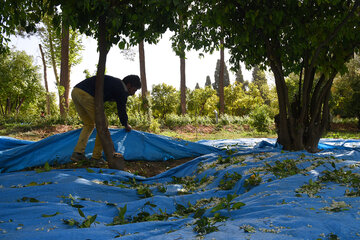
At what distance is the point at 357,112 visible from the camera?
723 inches

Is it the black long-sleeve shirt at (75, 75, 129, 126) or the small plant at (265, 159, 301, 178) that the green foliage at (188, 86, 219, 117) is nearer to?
the black long-sleeve shirt at (75, 75, 129, 126)

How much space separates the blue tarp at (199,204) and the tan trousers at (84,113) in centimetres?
97

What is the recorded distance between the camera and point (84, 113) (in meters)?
4.80

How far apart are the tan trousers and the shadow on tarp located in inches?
17.8

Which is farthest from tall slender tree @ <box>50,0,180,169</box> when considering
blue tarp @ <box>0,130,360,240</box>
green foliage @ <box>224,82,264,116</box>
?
green foliage @ <box>224,82,264,116</box>

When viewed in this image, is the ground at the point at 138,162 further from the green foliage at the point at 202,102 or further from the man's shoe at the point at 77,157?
the green foliage at the point at 202,102

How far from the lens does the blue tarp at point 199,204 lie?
1665 mm

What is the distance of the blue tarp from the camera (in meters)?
1.67

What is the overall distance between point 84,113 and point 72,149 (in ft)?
2.79

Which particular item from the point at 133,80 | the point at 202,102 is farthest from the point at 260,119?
the point at 202,102

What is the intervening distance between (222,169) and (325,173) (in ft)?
4.77

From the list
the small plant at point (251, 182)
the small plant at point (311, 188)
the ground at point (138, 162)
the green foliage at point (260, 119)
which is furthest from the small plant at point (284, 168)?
the green foliage at point (260, 119)

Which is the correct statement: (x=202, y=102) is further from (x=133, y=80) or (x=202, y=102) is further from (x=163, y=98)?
(x=133, y=80)

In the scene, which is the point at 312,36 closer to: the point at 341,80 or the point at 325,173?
the point at 325,173
